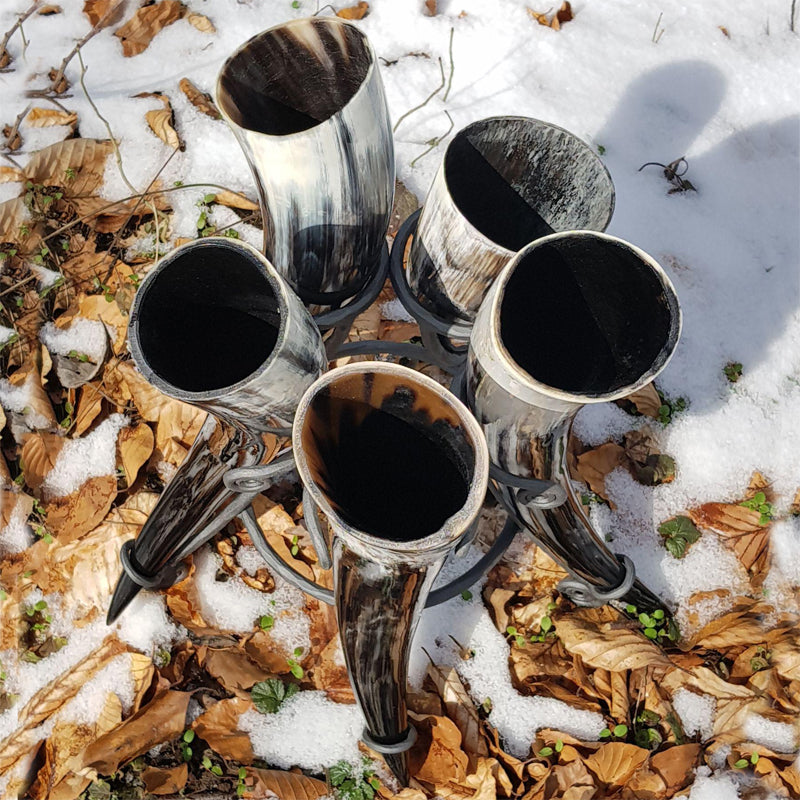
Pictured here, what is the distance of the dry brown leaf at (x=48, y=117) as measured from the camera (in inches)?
85.4

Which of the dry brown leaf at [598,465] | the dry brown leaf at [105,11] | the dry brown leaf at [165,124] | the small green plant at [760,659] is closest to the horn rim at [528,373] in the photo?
the dry brown leaf at [598,465]

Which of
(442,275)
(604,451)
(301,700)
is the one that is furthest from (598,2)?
(301,700)

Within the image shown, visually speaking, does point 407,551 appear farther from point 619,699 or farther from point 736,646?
point 736,646

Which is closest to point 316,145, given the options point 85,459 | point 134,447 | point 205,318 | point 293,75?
point 293,75

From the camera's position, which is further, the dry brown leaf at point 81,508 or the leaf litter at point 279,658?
the dry brown leaf at point 81,508

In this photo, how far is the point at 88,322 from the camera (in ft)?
6.37

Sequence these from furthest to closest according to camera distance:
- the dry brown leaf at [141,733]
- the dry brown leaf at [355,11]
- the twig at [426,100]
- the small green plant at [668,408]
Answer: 1. the dry brown leaf at [355,11]
2. the twig at [426,100]
3. the small green plant at [668,408]
4. the dry brown leaf at [141,733]

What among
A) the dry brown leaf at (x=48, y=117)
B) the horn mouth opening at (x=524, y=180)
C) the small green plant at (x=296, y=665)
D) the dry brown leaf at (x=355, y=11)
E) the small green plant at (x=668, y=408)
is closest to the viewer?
the horn mouth opening at (x=524, y=180)

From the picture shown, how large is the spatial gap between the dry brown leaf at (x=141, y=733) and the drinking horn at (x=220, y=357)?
0.40 meters

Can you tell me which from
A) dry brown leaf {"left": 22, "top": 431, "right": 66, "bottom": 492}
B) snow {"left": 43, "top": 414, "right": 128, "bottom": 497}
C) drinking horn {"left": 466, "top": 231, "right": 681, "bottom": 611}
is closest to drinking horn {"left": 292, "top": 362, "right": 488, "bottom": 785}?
drinking horn {"left": 466, "top": 231, "right": 681, "bottom": 611}

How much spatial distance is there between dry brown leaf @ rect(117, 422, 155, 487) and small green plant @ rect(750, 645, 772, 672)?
1.57 metres

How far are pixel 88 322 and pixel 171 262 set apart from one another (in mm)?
1065

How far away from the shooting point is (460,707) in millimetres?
1604

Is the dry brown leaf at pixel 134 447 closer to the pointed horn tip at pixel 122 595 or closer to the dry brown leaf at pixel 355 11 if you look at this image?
the pointed horn tip at pixel 122 595
